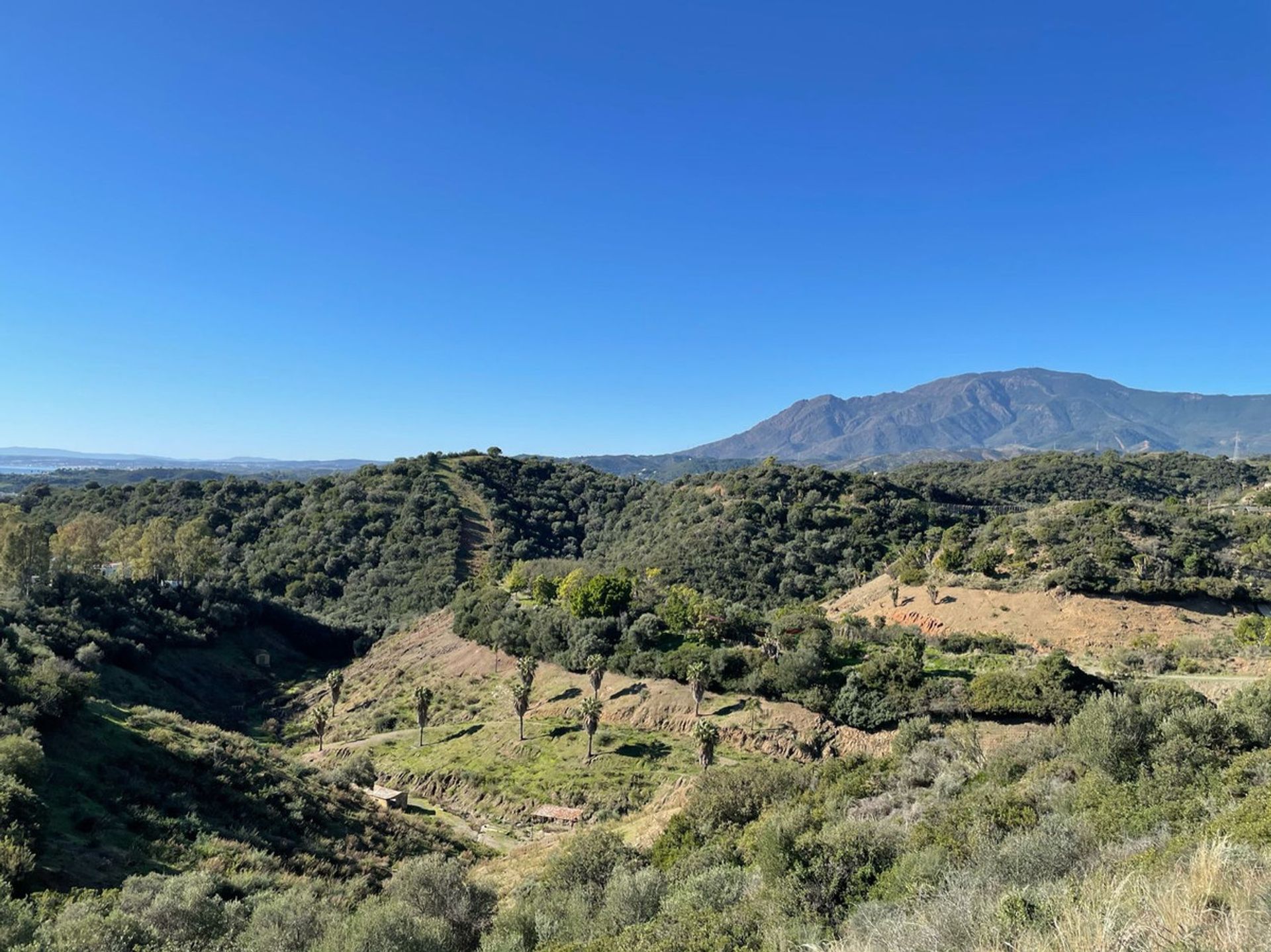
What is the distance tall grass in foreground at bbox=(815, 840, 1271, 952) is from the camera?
215 inches

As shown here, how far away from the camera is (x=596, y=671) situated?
42.5 meters

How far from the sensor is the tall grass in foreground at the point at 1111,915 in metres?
5.47

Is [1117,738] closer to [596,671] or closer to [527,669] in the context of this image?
[596,671]

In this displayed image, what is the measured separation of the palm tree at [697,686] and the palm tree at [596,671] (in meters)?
6.52

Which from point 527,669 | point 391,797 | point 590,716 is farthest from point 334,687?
point 590,716

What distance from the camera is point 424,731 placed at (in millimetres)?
44188

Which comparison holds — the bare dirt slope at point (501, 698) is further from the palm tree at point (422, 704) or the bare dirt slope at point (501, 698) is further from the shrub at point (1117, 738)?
the shrub at point (1117, 738)

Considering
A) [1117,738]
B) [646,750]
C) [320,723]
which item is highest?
[1117,738]

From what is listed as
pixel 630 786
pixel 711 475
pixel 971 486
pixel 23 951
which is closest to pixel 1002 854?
pixel 23 951

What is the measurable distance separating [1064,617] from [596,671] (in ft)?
115

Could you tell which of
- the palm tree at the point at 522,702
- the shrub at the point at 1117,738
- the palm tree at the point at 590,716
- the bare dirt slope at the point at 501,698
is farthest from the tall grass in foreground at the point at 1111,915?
the palm tree at the point at 522,702

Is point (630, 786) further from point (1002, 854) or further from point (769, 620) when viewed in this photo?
point (1002, 854)

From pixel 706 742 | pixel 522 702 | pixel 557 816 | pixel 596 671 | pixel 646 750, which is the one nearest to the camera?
pixel 557 816

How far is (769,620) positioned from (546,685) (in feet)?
59.8
